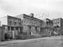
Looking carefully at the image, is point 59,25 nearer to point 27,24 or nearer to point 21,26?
point 27,24

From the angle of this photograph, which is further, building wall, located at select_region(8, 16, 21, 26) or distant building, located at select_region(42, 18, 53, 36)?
distant building, located at select_region(42, 18, 53, 36)

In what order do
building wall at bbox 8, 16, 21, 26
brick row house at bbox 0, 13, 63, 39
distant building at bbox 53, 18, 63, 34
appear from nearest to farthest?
brick row house at bbox 0, 13, 63, 39, building wall at bbox 8, 16, 21, 26, distant building at bbox 53, 18, 63, 34

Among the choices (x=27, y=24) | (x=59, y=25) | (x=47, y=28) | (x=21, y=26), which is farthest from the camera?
(x=59, y=25)

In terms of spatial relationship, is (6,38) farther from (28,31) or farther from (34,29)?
(34,29)

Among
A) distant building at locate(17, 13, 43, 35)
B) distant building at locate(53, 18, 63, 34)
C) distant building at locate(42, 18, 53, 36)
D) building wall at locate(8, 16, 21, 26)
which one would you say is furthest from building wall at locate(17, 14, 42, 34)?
distant building at locate(53, 18, 63, 34)

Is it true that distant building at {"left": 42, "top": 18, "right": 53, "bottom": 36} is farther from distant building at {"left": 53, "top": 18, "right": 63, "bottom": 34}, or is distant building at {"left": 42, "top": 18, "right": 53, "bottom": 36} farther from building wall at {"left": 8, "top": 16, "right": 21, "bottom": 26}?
building wall at {"left": 8, "top": 16, "right": 21, "bottom": 26}

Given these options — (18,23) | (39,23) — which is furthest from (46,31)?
(18,23)

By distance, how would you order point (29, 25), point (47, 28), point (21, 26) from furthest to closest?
1. point (47, 28)
2. point (29, 25)
3. point (21, 26)

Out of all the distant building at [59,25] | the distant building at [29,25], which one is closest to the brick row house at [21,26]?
the distant building at [29,25]

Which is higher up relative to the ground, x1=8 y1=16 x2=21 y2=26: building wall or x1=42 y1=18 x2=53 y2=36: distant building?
x1=8 y1=16 x2=21 y2=26: building wall

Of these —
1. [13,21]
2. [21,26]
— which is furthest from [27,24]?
[13,21]

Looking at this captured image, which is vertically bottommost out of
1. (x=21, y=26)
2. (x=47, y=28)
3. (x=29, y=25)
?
(x=47, y=28)

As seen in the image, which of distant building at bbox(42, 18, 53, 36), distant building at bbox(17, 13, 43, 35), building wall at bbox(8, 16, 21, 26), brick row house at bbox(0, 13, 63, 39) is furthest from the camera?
distant building at bbox(42, 18, 53, 36)

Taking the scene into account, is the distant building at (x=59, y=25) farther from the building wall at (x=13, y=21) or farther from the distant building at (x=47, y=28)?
the building wall at (x=13, y=21)
